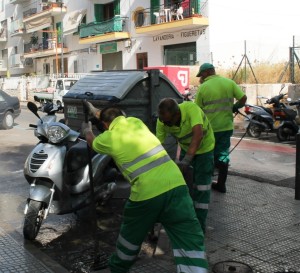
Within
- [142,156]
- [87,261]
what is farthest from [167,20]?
[142,156]

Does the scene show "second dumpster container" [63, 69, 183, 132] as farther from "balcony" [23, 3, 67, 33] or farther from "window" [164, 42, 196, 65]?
"balcony" [23, 3, 67, 33]

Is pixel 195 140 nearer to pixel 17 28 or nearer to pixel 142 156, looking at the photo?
pixel 142 156

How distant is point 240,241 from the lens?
4480 mm

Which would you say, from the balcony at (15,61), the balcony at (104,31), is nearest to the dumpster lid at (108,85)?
the balcony at (104,31)

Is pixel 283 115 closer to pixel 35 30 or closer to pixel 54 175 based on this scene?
pixel 54 175

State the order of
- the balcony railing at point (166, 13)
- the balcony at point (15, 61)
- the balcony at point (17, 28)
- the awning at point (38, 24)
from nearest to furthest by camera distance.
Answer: the balcony railing at point (166, 13)
the awning at point (38, 24)
the balcony at point (17, 28)
the balcony at point (15, 61)

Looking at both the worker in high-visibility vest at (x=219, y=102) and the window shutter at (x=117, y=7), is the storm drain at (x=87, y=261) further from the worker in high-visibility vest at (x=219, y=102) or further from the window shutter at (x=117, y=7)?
the window shutter at (x=117, y=7)

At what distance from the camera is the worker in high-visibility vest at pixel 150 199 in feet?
9.96

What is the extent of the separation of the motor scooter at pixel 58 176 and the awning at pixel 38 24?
115 ft

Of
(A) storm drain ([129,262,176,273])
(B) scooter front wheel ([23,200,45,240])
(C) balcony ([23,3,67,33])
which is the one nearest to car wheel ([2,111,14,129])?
(B) scooter front wheel ([23,200,45,240])

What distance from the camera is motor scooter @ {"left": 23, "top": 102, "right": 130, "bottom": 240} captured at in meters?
4.59

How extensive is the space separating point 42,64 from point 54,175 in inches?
1484

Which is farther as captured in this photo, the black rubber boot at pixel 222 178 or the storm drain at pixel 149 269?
the black rubber boot at pixel 222 178

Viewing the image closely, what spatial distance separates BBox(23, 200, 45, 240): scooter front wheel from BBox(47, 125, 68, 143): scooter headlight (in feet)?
2.26
